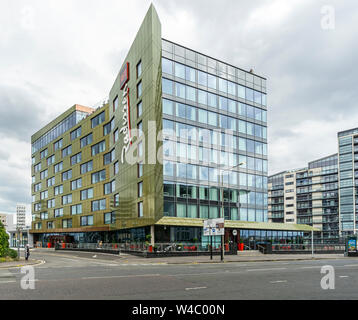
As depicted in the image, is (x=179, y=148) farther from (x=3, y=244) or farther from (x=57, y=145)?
(x=57, y=145)

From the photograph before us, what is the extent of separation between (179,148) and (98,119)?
30578mm

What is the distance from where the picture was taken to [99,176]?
233 feet

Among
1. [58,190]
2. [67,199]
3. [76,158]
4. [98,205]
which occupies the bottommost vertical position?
[98,205]

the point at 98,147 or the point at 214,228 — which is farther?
the point at 98,147

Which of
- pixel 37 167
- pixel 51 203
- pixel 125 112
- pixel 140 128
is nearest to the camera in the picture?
pixel 140 128

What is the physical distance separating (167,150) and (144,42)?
1446 centimetres

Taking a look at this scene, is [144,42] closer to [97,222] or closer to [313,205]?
[97,222]

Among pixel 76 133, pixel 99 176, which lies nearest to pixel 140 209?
pixel 99 176

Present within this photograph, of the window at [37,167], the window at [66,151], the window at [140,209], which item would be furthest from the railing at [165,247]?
the window at [37,167]

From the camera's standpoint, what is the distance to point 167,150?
44.8 m

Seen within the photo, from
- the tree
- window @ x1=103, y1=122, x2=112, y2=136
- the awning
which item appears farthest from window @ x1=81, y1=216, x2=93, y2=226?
the tree

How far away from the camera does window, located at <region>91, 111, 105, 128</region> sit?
70.2 metres

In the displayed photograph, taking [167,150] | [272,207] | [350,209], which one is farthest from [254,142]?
[272,207]

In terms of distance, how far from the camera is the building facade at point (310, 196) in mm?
132000
